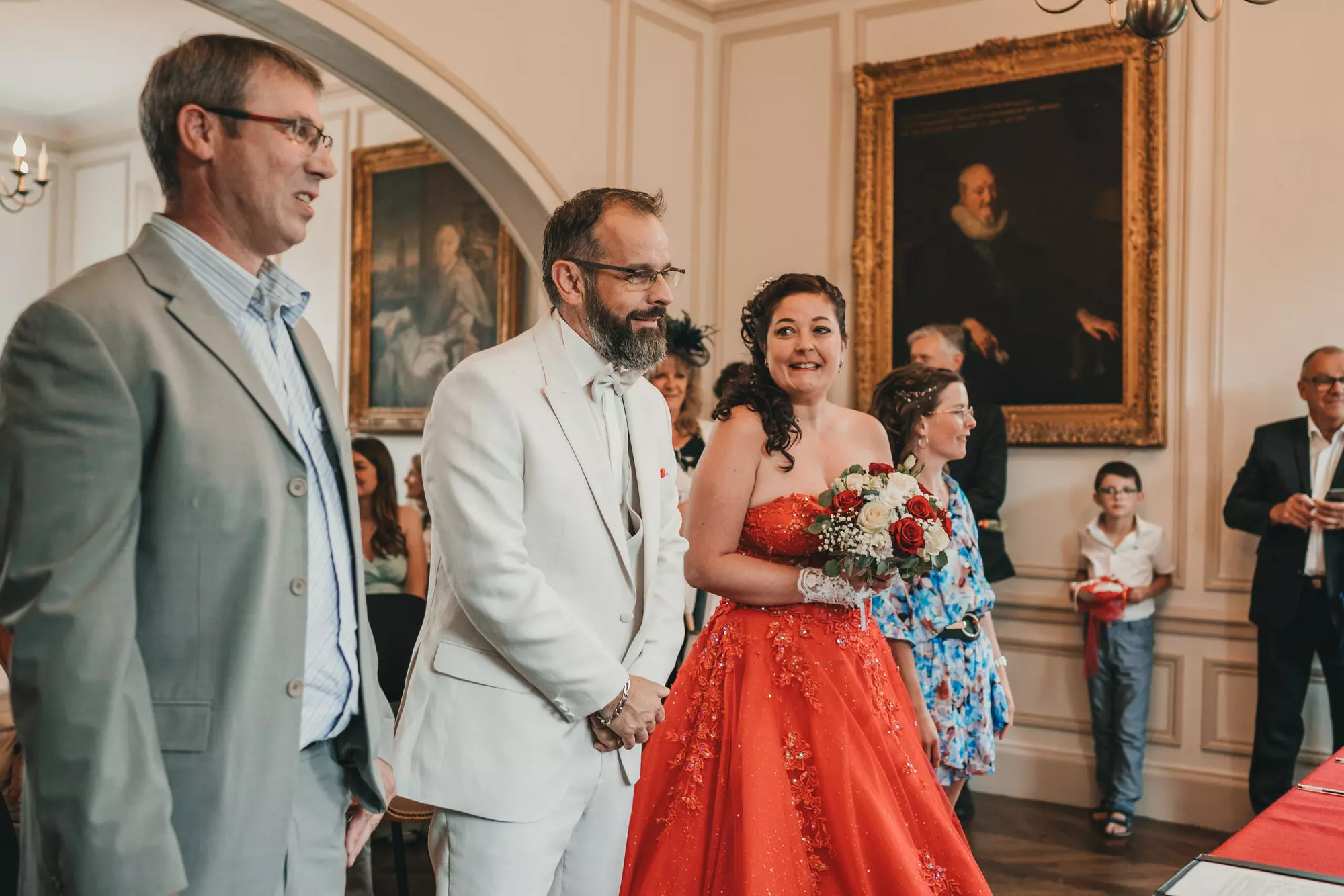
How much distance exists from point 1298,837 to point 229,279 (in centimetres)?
178

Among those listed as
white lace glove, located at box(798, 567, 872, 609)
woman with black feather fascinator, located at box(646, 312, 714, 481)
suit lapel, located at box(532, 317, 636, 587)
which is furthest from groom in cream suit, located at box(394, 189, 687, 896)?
woman with black feather fascinator, located at box(646, 312, 714, 481)

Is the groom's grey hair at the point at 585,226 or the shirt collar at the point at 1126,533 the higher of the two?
the groom's grey hair at the point at 585,226

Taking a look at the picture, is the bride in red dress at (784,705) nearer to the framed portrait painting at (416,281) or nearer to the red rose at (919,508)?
the red rose at (919,508)

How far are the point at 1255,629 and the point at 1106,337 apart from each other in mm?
1477

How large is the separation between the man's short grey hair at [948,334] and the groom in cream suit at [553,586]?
3.74 meters

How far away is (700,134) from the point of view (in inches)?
257

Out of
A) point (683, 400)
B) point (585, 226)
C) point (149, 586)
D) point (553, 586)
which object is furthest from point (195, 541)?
point (683, 400)

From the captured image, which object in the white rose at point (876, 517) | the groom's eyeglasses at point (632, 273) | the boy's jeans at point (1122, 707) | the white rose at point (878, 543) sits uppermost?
the groom's eyeglasses at point (632, 273)

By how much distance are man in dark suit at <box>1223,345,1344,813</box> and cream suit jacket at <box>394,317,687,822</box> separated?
12.1 ft

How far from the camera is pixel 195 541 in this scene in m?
1.33

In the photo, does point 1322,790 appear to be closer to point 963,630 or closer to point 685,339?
point 963,630

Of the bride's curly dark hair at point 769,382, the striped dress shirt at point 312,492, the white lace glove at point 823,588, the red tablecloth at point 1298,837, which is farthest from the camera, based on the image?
the bride's curly dark hair at point 769,382

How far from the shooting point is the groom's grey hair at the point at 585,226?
7.06 feet

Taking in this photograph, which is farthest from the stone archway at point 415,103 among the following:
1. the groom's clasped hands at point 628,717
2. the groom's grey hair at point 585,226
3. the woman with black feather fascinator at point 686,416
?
the groom's clasped hands at point 628,717
